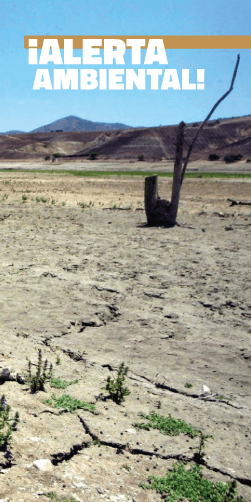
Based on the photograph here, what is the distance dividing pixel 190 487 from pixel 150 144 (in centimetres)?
8074

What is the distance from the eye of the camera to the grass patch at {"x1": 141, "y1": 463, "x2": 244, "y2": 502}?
9.07 ft

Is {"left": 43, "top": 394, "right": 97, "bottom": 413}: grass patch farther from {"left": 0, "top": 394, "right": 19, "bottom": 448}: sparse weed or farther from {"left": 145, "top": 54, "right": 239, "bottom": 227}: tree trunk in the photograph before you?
{"left": 145, "top": 54, "right": 239, "bottom": 227}: tree trunk

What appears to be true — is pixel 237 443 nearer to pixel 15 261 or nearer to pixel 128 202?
pixel 15 261

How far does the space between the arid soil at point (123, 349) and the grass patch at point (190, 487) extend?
6cm

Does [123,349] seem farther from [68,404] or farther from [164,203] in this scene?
[164,203]

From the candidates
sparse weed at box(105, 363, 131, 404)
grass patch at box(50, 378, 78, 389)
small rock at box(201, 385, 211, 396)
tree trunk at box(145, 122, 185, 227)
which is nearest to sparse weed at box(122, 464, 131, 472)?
sparse weed at box(105, 363, 131, 404)

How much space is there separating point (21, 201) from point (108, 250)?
8129mm

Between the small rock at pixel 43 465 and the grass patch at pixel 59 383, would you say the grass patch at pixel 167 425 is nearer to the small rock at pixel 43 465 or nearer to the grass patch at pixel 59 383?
the grass patch at pixel 59 383

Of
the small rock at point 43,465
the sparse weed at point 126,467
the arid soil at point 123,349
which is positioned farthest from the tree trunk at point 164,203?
the small rock at point 43,465

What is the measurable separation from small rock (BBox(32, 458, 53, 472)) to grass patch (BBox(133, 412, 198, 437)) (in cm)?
80

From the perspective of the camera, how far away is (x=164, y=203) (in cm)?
1230

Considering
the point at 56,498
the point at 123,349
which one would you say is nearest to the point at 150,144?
the point at 123,349

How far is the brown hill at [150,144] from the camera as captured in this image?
241 ft

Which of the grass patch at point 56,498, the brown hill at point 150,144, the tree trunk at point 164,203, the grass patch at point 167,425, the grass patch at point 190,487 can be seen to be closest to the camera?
the grass patch at point 56,498
